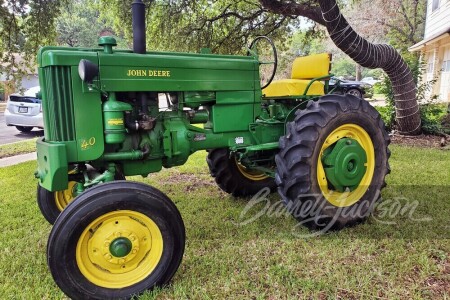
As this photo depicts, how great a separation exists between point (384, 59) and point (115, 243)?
22.4ft

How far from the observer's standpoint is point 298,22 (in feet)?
34.6

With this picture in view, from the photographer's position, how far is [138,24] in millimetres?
2930

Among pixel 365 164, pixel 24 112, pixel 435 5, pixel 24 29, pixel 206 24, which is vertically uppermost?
pixel 435 5

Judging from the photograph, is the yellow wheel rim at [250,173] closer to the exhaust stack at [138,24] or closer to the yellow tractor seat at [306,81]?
the yellow tractor seat at [306,81]

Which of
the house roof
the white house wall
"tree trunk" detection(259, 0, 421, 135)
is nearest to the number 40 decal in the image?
"tree trunk" detection(259, 0, 421, 135)

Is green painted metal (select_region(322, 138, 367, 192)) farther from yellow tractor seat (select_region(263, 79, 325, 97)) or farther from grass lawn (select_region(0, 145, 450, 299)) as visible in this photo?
yellow tractor seat (select_region(263, 79, 325, 97))

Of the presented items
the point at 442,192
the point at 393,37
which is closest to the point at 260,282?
the point at 442,192

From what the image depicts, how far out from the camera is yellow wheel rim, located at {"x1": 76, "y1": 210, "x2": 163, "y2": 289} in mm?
2406

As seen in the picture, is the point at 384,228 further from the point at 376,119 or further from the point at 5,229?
the point at 5,229

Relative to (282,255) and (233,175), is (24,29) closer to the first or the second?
(233,175)

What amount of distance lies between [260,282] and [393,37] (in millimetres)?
25574

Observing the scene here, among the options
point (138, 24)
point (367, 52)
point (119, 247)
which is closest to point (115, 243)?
point (119, 247)

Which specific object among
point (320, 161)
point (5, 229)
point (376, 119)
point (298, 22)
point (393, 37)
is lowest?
point (5, 229)

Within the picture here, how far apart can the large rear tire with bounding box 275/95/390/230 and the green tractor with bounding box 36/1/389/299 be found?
0.4 inches
